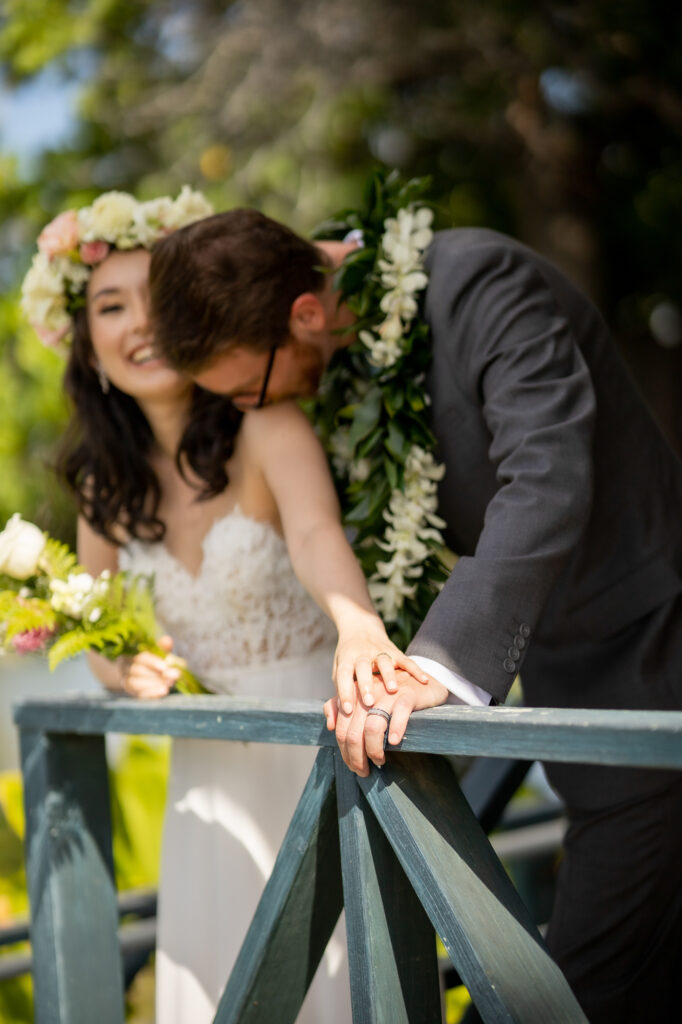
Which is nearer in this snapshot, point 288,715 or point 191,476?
point 288,715

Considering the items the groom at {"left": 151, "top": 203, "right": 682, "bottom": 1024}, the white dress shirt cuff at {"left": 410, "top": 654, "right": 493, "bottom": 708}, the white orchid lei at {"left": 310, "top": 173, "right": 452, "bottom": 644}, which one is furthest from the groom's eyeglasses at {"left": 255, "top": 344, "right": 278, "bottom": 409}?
the white dress shirt cuff at {"left": 410, "top": 654, "right": 493, "bottom": 708}

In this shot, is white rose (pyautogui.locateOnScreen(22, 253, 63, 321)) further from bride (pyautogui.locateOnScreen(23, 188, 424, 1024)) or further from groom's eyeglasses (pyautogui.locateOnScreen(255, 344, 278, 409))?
groom's eyeglasses (pyautogui.locateOnScreen(255, 344, 278, 409))

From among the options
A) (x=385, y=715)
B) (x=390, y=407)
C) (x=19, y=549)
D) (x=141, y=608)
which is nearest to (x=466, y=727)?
(x=385, y=715)

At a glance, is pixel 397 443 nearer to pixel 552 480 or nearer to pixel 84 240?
pixel 552 480

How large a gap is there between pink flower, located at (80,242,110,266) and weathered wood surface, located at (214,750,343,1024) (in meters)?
1.56

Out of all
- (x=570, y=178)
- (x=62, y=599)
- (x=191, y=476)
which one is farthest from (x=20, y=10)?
(x=62, y=599)

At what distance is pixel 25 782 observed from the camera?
2463mm

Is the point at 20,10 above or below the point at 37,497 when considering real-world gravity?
above

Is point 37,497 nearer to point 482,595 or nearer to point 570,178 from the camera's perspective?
point 570,178

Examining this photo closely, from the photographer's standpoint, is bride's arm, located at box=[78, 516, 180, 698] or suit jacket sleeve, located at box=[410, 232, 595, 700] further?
bride's arm, located at box=[78, 516, 180, 698]

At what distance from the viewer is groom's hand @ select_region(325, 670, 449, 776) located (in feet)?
4.87

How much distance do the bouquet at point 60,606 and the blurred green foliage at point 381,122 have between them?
377cm

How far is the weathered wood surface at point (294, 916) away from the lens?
1679 millimetres

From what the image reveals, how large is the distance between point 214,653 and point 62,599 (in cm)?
51
